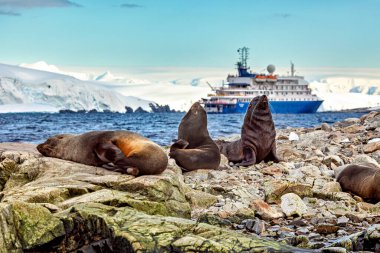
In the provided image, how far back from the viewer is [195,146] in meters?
9.39

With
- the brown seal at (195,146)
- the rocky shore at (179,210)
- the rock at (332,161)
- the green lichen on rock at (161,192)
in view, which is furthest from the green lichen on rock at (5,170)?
the rock at (332,161)

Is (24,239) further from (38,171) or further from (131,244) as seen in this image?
(38,171)

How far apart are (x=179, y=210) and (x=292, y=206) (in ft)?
3.80

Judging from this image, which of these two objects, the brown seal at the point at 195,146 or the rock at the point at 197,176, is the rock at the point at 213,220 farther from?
the brown seal at the point at 195,146

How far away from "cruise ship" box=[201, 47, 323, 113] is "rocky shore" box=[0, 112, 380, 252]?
73610 mm

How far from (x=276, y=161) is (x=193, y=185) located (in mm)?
3117

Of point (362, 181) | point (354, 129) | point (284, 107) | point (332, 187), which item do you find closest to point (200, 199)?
point (332, 187)

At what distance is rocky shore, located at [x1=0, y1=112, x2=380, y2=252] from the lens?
13.7 feet

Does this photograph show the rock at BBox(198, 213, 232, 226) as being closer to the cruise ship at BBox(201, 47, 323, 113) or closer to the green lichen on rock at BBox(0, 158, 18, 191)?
the green lichen on rock at BBox(0, 158, 18, 191)

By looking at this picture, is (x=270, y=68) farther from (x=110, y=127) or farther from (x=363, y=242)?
(x=363, y=242)

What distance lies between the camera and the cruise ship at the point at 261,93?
83.2 meters

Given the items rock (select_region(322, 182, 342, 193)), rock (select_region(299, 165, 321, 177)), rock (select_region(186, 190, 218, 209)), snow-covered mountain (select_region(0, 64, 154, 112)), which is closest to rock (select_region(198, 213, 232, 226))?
rock (select_region(186, 190, 218, 209))

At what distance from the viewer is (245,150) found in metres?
10.2

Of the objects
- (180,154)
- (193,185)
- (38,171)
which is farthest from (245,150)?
(38,171)
